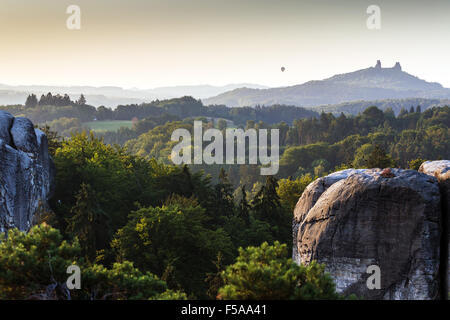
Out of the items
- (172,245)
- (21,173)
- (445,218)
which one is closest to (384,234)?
(445,218)

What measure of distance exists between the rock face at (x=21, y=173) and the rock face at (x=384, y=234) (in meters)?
15.9

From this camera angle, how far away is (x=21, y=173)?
27641mm

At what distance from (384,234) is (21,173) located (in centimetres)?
1945

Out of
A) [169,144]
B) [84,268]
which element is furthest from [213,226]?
[169,144]

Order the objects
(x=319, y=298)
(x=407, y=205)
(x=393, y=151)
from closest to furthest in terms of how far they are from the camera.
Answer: (x=319, y=298) < (x=407, y=205) < (x=393, y=151)

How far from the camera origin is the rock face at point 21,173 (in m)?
26.2

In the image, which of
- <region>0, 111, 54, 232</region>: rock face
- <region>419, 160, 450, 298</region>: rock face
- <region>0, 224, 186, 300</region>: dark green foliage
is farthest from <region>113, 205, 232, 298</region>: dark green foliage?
<region>419, 160, 450, 298</region>: rock face

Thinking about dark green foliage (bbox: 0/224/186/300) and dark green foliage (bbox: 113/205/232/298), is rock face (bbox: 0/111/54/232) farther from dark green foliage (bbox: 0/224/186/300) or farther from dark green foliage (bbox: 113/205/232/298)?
dark green foliage (bbox: 0/224/186/300)

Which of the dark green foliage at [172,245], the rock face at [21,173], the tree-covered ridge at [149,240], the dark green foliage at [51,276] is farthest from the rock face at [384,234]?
the rock face at [21,173]

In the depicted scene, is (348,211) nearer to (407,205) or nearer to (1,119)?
(407,205)

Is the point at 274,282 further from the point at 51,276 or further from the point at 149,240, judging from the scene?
the point at 149,240

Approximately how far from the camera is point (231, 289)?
1530cm

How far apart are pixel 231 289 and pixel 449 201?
1226cm

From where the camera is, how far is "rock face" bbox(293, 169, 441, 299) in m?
21.8
